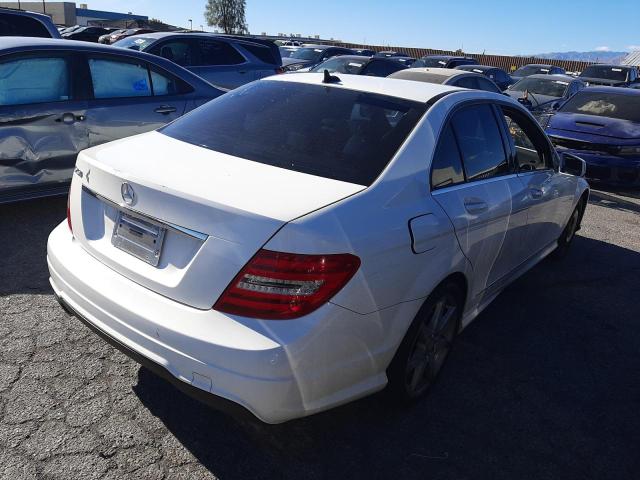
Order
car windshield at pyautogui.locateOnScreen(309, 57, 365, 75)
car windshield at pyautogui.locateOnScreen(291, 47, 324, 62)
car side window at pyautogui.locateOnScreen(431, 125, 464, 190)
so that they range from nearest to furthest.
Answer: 1. car side window at pyautogui.locateOnScreen(431, 125, 464, 190)
2. car windshield at pyautogui.locateOnScreen(309, 57, 365, 75)
3. car windshield at pyautogui.locateOnScreen(291, 47, 324, 62)

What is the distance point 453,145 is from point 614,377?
180cm

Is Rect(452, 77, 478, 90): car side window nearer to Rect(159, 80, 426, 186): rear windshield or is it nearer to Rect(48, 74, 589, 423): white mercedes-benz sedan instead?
Rect(48, 74, 589, 423): white mercedes-benz sedan

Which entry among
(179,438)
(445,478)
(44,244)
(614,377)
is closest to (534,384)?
(614,377)

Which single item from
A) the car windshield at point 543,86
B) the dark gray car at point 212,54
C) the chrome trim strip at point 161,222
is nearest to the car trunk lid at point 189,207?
the chrome trim strip at point 161,222

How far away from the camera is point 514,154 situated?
3.71 meters

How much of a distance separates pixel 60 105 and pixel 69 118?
126 millimetres

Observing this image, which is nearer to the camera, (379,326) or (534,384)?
(379,326)

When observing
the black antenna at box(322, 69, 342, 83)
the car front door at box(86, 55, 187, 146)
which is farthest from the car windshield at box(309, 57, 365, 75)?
the black antenna at box(322, 69, 342, 83)

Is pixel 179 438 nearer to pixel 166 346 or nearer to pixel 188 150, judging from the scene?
pixel 166 346

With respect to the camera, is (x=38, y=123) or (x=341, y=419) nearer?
(x=341, y=419)

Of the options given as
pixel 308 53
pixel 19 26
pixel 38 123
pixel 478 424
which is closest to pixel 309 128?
pixel 478 424

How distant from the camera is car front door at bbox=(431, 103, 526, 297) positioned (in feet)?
9.33

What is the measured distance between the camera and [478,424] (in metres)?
2.89

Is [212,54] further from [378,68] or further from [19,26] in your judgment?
[378,68]
